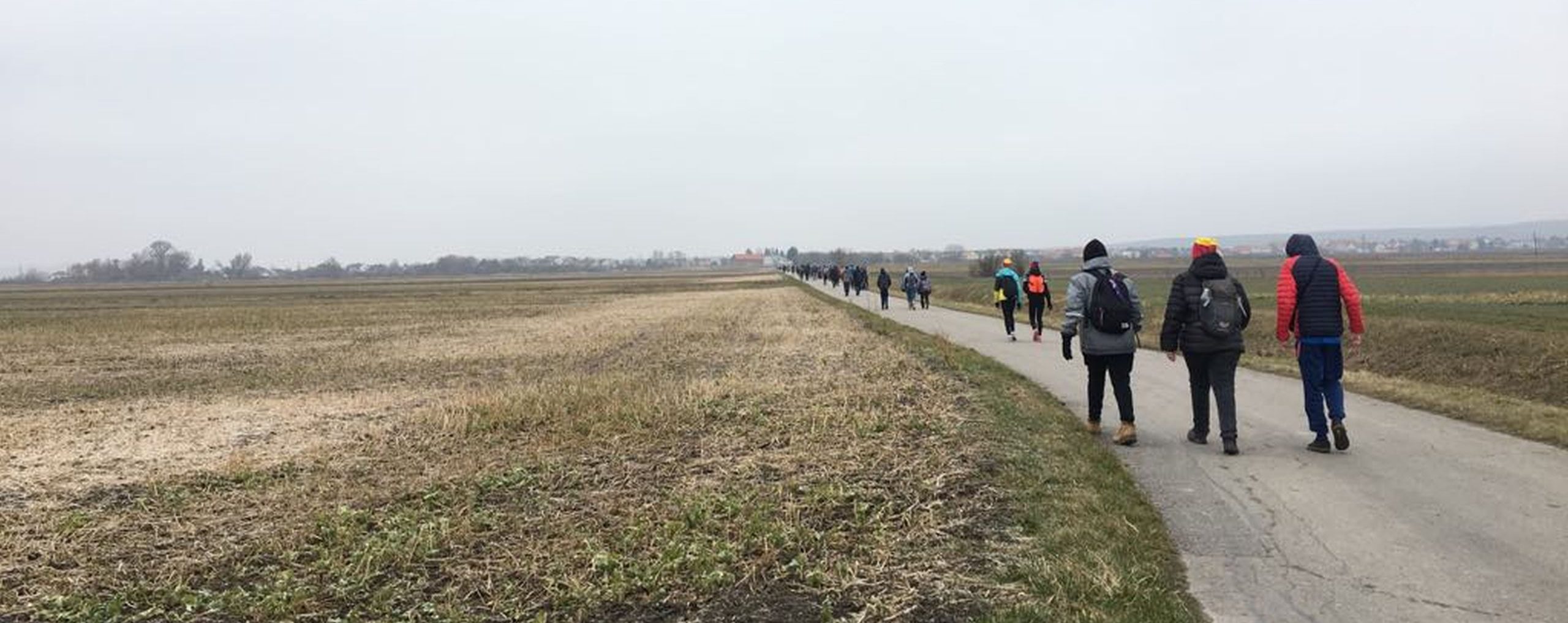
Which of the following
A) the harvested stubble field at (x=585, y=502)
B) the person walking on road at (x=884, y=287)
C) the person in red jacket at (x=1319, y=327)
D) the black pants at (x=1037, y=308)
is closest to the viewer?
the harvested stubble field at (x=585, y=502)

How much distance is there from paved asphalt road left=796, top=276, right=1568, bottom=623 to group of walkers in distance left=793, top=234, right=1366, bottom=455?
0.99ft

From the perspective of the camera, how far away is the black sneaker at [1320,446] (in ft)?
24.2

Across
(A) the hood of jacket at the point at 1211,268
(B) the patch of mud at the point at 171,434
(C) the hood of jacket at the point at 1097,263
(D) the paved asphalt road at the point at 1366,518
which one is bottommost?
(D) the paved asphalt road at the point at 1366,518

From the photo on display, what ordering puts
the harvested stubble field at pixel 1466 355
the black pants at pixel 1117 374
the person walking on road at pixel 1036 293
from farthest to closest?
the person walking on road at pixel 1036 293, the harvested stubble field at pixel 1466 355, the black pants at pixel 1117 374

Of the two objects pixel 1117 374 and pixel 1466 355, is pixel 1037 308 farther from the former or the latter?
pixel 1117 374

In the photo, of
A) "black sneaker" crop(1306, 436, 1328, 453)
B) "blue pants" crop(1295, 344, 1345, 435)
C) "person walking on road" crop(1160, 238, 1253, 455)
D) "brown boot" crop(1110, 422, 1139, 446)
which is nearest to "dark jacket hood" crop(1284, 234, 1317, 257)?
"person walking on road" crop(1160, 238, 1253, 455)

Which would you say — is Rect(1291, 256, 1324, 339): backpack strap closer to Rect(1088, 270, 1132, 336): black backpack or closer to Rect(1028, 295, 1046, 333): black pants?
Rect(1088, 270, 1132, 336): black backpack

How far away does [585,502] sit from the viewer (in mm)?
6176

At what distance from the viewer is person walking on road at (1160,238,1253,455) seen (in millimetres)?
7426

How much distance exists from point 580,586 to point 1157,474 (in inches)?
173

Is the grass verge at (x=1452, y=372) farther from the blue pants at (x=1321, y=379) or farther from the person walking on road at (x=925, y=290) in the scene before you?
the person walking on road at (x=925, y=290)

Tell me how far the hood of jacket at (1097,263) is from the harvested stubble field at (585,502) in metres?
1.49

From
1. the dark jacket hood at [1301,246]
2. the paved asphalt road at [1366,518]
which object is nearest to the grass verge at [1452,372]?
the paved asphalt road at [1366,518]

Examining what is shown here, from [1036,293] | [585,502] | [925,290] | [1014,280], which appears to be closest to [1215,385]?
[585,502]
